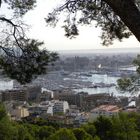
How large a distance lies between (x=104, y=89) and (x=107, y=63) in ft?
32.1

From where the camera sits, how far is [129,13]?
3.08 meters

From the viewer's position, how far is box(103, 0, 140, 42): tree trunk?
10.0 ft

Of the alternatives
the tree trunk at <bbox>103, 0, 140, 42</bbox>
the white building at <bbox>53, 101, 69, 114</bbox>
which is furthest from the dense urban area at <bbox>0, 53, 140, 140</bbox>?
the tree trunk at <bbox>103, 0, 140, 42</bbox>

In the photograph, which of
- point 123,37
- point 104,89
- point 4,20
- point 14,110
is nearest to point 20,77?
point 4,20

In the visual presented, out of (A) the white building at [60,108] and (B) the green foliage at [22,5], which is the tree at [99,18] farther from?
(A) the white building at [60,108]

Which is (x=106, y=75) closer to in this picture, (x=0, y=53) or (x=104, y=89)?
(x=104, y=89)

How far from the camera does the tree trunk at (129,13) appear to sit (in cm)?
306

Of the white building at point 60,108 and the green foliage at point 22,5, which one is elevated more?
the green foliage at point 22,5

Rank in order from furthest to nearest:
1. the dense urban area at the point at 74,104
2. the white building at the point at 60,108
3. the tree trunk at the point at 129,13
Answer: the white building at the point at 60,108 < the dense urban area at the point at 74,104 < the tree trunk at the point at 129,13

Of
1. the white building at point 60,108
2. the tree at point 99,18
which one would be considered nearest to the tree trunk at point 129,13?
the tree at point 99,18

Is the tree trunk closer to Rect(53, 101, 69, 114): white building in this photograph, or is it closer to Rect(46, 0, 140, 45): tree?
Rect(46, 0, 140, 45): tree

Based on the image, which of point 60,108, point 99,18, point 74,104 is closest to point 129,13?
point 99,18

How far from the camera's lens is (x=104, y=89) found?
218 ft

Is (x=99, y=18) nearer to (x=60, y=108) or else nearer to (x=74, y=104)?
(x=60, y=108)
